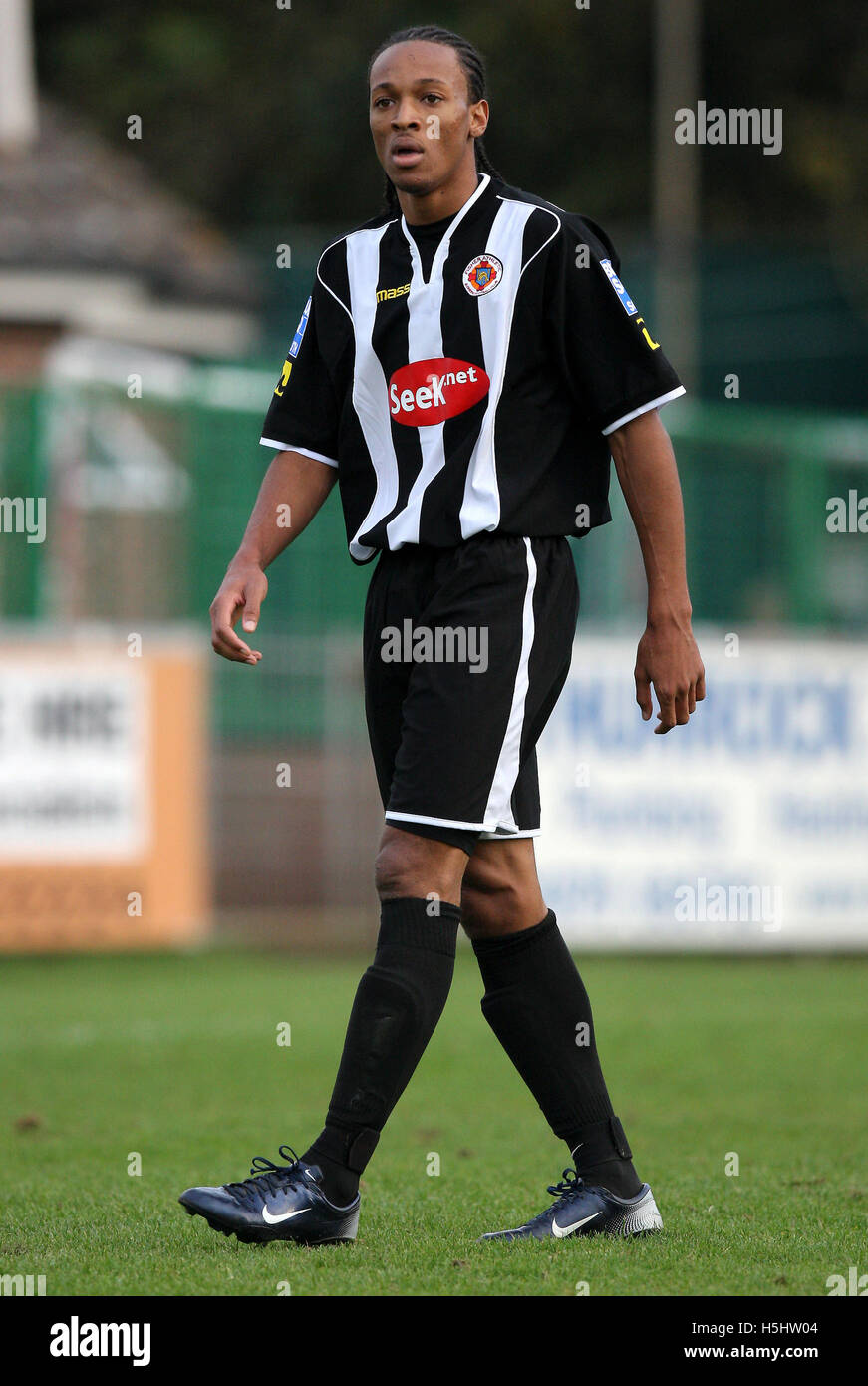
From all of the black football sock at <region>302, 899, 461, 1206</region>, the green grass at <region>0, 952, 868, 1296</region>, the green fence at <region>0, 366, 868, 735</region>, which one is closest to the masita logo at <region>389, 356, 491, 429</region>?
the black football sock at <region>302, 899, 461, 1206</region>

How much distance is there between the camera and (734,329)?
28.8m

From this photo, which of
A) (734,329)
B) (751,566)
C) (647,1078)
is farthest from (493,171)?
(734,329)

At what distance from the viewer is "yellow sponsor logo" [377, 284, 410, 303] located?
4324 millimetres

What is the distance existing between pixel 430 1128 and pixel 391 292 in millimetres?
2977

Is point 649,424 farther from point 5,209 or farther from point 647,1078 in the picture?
point 5,209

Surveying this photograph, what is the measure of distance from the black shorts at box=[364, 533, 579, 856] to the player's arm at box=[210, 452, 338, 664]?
268 millimetres

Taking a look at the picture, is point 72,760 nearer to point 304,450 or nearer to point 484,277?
point 304,450

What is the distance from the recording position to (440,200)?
4.34 metres

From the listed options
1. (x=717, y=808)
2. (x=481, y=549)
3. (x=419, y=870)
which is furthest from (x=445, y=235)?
(x=717, y=808)

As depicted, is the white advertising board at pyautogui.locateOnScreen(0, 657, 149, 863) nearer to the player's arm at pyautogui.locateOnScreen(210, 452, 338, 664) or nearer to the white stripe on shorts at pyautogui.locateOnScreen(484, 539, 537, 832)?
the player's arm at pyautogui.locateOnScreen(210, 452, 338, 664)

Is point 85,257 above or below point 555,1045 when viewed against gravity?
above

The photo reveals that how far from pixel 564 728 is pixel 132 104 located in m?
24.4

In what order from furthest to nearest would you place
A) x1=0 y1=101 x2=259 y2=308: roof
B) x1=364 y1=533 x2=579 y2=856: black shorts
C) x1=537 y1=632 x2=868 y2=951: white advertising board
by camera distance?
x1=0 y1=101 x2=259 y2=308: roof, x1=537 y1=632 x2=868 y2=951: white advertising board, x1=364 y1=533 x2=579 y2=856: black shorts

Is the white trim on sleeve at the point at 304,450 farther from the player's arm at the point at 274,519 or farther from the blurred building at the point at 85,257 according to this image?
the blurred building at the point at 85,257
